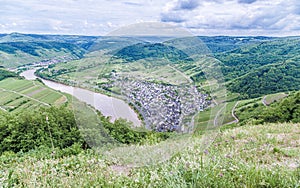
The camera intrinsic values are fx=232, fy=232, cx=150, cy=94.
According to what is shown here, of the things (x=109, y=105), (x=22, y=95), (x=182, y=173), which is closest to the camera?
(x=182, y=173)

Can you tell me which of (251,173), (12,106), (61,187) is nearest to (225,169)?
(251,173)

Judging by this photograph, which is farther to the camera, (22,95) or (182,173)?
(22,95)

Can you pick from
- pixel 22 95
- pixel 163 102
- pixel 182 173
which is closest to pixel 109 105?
pixel 163 102

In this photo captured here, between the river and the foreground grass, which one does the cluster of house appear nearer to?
the river

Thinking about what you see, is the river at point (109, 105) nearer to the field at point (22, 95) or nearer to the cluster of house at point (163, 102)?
the cluster of house at point (163, 102)

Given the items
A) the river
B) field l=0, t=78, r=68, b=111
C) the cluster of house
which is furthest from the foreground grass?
field l=0, t=78, r=68, b=111

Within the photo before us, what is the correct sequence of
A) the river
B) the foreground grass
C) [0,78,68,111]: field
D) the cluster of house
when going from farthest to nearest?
[0,78,68,111]: field
the cluster of house
the river
the foreground grass

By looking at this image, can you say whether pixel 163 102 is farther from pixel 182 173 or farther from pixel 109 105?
pixel 182 173
